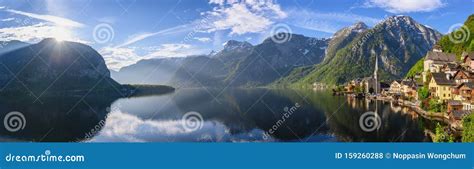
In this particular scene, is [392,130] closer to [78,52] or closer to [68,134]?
[68,134]

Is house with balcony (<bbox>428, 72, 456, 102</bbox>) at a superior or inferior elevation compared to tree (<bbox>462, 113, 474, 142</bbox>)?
superior

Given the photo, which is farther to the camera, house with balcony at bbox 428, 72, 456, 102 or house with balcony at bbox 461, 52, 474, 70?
house with balcony at bbox 461, 52, 474, 70

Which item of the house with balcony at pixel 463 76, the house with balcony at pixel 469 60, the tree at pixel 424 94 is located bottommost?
the tree at pixel 424 94

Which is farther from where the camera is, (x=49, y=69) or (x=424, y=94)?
(x=49, y=69)

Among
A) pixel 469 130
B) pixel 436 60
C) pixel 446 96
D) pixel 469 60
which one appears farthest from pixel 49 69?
pixel 469 130

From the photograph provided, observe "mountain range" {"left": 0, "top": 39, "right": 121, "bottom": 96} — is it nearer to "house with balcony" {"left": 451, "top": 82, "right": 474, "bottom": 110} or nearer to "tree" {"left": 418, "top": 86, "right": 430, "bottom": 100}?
"tree" {"left": 418, "top": 86, "right": 430, "bottom": 100}

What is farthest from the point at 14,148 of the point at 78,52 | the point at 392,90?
the point at 78,52

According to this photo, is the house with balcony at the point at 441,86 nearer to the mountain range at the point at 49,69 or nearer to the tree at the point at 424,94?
the tree at the point at 424,94

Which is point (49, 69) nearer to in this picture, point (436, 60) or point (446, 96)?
point (436, 60)

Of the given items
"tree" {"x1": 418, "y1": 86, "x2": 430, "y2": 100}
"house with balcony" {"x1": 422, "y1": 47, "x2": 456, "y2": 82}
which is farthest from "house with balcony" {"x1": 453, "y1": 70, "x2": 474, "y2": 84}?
"house with balcony" {"x1": 422, "y1": 47, "x2": 456, "y2": 82}

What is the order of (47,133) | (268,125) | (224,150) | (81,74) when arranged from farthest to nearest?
(81,74) → (268,125) → (47,133) → (224,150)

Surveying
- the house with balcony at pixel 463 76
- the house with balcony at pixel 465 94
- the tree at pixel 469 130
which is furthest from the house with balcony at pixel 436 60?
the tree at pixel 469 130
